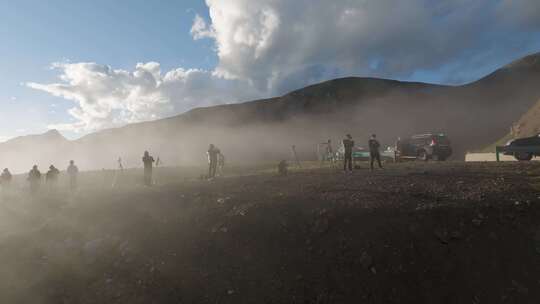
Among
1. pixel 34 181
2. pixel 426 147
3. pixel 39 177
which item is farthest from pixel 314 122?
pixel 34 181

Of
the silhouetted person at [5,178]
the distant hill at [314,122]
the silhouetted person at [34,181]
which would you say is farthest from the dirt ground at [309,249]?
the distant hill at [314,122]

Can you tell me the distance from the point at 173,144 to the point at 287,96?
134 ft

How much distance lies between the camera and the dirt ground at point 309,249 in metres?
5.57

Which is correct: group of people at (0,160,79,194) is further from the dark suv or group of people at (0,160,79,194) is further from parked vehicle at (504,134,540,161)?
parked vehicle at (504,134,540,161)

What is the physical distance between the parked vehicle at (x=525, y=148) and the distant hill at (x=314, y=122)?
50136 mm

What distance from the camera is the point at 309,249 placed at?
668 cm

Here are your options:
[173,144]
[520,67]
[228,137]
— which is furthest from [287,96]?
[520,67]

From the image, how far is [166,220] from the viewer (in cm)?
957

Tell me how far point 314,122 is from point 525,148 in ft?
236

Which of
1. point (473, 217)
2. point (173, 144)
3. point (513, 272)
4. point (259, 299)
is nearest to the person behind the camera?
point (513, 272)

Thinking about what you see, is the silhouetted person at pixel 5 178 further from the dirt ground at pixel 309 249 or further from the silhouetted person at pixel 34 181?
the dirt ground at pixel 309 249

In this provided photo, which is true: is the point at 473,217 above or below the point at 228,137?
below

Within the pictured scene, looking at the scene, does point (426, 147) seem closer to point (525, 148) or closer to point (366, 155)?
point (525, 148)

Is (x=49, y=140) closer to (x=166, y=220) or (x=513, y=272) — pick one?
(x=166, y=220)
